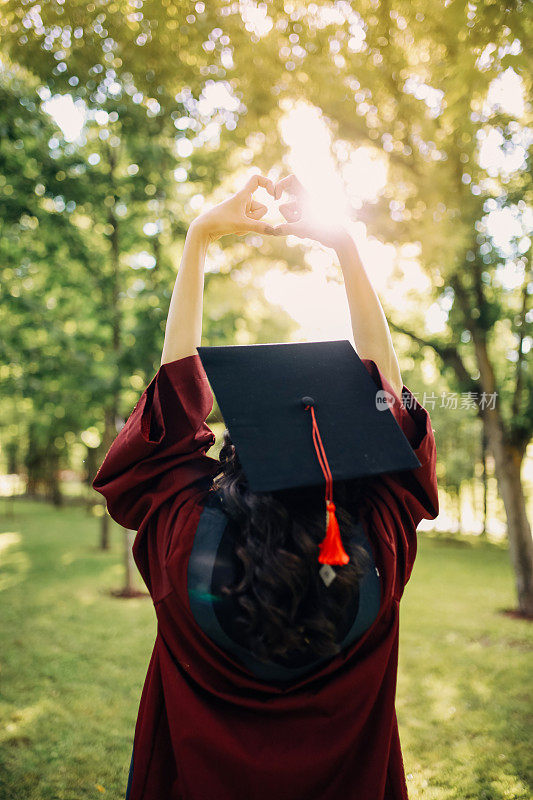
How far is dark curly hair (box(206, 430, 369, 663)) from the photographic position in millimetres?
1189

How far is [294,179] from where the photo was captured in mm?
1521

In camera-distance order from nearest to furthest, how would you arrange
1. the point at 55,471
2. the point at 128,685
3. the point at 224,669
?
the point at 224,669 < the point at 128,685 < the point at 55,471

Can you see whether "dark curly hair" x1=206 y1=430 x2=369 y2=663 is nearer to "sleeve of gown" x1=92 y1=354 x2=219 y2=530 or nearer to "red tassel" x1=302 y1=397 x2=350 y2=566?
"red tassel" x1=302 y1=397 x2=350 y2=566

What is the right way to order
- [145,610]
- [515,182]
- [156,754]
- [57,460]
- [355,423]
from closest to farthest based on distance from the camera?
[355,423] < [156,754] < [515,182] < [145,610] < [57,460]

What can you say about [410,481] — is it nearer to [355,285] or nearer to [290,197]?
[355,285]

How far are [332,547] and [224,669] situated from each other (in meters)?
0.47

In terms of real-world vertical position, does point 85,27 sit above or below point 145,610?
above

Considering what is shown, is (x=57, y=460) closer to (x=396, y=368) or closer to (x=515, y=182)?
(x=515, y=182)

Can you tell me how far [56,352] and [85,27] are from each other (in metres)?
4.37

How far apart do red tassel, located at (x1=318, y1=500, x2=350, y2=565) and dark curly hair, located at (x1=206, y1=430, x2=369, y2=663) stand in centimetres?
5

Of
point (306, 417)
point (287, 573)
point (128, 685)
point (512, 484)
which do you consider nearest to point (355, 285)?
point (306, 417)

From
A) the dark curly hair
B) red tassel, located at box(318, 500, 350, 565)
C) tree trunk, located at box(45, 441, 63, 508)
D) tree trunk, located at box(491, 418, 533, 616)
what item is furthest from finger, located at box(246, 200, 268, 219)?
tree trunk, located at box(45, 441, 63, 508)

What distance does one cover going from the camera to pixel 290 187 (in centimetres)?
154

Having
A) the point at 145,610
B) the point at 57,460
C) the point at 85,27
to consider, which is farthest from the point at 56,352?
the point at 57,460
